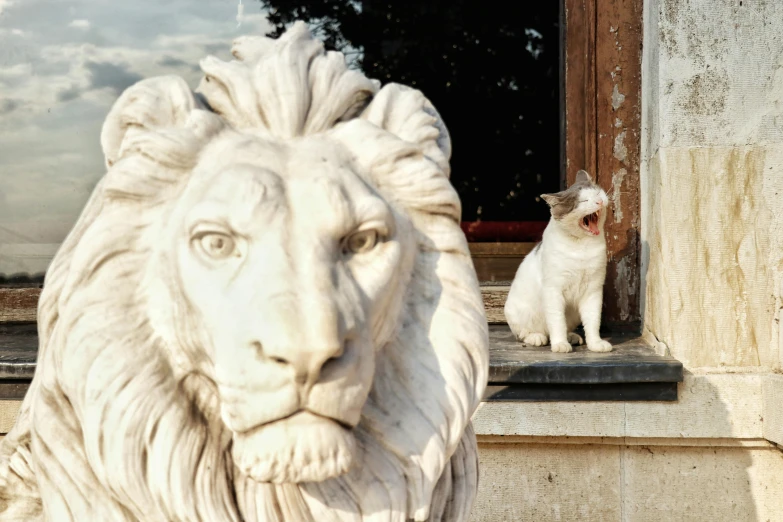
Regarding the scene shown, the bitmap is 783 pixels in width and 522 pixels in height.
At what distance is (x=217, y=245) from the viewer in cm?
91

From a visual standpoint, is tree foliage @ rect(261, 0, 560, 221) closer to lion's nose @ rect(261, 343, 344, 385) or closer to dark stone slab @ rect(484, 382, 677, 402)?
dark stone slab @ rect(484, 382, 677, 402)

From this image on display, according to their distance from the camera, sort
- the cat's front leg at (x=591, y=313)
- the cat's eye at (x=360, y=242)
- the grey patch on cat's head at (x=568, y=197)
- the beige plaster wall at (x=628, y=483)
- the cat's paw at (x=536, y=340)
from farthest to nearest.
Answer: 1. the cat's paw at (x=536, y=340)
2. the cat's front leg at (x=591, y=313)
3. the grey patch on cat's head at (x=568, y=197)
4. the beige plaster wall at (x=628, y=483)
5. the cat's eye at (x=360, y=242)

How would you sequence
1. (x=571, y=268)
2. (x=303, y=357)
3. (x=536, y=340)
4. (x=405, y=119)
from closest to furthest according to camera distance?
1. (x=303, y=357)
2. (x=405, y=119)
3. (x=571, y=268)
4. (x=536, y=340)

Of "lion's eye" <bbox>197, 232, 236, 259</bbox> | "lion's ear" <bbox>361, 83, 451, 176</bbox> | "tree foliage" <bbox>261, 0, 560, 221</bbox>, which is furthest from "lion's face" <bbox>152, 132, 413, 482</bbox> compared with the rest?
"tree foliage" <bbox>261, 0, 560, 221</bbox>

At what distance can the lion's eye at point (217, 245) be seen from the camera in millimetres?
909

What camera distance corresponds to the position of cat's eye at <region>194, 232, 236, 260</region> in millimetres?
909

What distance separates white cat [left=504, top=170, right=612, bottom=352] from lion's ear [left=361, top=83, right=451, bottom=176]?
5.73 feet

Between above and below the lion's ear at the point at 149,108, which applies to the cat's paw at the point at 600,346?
below

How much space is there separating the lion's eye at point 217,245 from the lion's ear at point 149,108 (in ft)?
0.53

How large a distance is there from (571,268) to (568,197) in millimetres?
260

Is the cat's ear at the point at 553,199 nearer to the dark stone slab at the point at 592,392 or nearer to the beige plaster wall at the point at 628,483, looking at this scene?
the dark stone slab at the point at 592,392

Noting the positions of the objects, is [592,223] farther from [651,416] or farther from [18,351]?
[18,351]

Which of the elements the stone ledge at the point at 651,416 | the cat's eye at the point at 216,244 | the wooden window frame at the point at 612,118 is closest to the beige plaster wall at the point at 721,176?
the stone ledge at the point at 651,416

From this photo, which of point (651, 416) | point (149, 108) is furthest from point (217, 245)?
point (651, 416)
